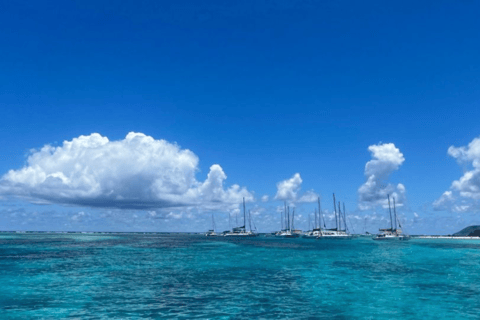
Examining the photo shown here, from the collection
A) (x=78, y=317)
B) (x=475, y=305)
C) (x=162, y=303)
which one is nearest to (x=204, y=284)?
(x=162, y=303)

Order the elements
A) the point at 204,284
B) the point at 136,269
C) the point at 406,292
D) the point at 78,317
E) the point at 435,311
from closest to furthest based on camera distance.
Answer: the point at 78,317 → the point at 435,311 → the point at 406,292 → the point at 204,284 → the point at 136,269

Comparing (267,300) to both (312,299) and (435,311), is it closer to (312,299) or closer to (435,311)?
(312,299)

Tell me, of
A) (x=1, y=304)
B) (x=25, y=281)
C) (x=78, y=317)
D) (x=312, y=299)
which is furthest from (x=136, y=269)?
(x=312, y=299)

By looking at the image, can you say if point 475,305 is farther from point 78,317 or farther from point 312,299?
point 78,317

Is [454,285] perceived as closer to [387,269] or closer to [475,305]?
[475,305]

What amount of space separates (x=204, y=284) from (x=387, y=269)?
1235 inches

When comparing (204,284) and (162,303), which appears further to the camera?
(204,284)

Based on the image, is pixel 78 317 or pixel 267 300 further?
pixel 267 300

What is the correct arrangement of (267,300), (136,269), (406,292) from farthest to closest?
1. (136,269)
2. (406,292)
3. (267,300)

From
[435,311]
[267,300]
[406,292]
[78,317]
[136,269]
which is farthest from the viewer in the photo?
[136,269]

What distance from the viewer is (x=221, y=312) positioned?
27.0 meters

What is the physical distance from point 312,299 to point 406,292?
11191mm

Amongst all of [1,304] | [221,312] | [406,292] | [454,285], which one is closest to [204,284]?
[221,312]

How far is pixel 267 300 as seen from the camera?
31.0 m
